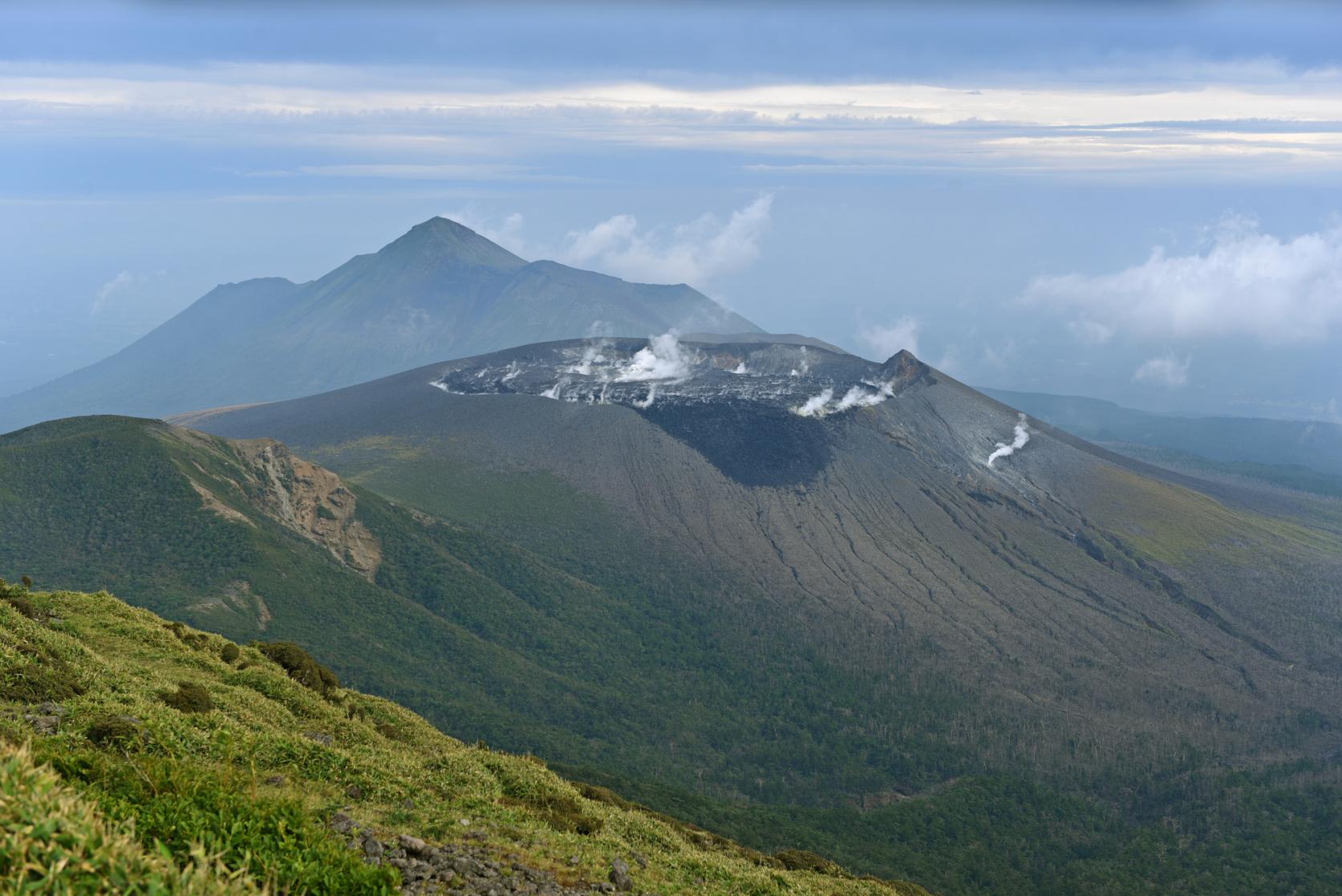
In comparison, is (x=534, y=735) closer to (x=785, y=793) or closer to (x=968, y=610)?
(x=785, y=793)

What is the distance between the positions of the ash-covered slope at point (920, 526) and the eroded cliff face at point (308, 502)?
66.3ft

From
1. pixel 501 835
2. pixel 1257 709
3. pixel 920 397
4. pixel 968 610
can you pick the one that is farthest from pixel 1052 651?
pixel 501 835

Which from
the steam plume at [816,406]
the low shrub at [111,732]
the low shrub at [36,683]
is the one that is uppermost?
the steam plume at [816,406]

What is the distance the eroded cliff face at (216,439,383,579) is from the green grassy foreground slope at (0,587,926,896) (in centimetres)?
5231

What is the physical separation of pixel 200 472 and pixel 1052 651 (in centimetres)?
7994

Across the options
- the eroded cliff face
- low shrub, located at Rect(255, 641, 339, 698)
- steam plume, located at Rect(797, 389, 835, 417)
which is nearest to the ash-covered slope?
steam plume, located at Rect(797, 389, 835, 417)

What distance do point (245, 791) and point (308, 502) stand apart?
246 ft

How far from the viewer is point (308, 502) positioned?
8425 centimetres

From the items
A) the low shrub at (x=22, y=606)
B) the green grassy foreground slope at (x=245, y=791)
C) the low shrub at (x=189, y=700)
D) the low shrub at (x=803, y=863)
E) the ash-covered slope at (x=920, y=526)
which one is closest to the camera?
the green grassy foreground slope at (x=245, y=791)

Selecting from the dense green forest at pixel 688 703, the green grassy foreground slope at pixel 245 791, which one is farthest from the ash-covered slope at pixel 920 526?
the green grassy foreground slope at pixel 245 791

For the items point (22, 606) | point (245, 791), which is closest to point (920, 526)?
point (22, 606)

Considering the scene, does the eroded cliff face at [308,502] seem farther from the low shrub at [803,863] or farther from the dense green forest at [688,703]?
the low shrub at [803,863]

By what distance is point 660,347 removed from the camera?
16200 cm

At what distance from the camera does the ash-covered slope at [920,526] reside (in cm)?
8931
